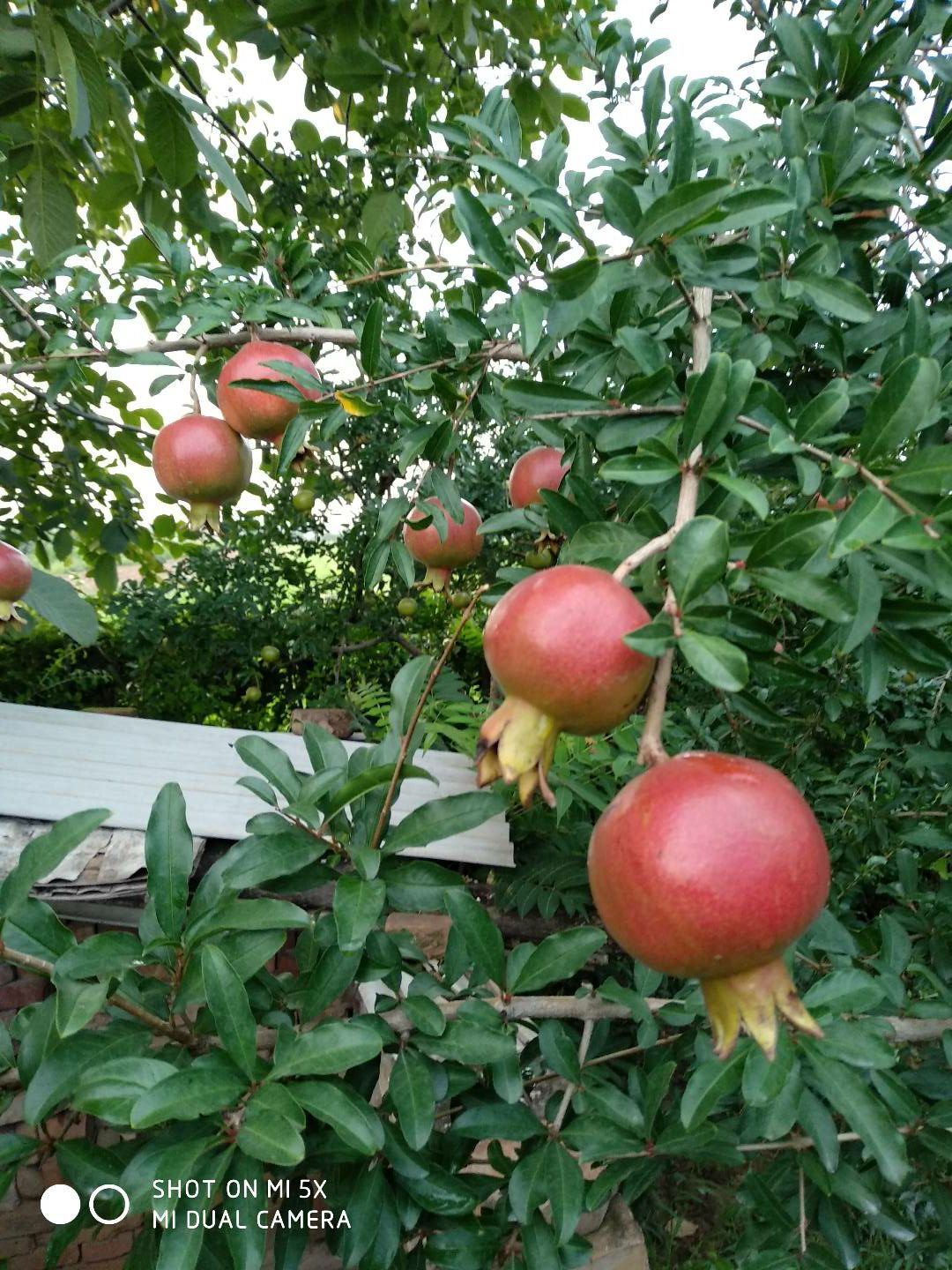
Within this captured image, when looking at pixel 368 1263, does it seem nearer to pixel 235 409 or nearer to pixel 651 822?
pixel 651 822

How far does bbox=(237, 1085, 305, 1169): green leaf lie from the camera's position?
70 centimetres

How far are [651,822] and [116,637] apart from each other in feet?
9.91

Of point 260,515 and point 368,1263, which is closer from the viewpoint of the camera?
point 368,1263

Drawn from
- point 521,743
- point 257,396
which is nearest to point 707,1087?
point 521,743

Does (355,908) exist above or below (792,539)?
below

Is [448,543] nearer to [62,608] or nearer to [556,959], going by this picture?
[556,959]

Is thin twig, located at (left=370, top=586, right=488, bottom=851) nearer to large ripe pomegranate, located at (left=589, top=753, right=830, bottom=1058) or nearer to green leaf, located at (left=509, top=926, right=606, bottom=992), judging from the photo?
green leaf, located at (left=509, top=926, right=606, bottom=992)

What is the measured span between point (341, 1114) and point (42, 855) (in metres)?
0.42

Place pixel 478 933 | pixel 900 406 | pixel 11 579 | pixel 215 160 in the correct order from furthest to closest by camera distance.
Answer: pixel 11 579
pixel 215 160
pixel 478 933
pixel 900 406

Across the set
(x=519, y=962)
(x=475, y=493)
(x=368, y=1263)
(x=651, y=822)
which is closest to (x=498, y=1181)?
(x=368, y=1263)

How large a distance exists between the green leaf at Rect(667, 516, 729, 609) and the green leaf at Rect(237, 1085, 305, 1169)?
564 millimetres

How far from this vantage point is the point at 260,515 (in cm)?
320

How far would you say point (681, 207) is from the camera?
2.09 feet

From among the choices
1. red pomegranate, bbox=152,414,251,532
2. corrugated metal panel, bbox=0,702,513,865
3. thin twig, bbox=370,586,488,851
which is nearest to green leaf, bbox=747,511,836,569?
thin twig, bbox=370,586,488,851
